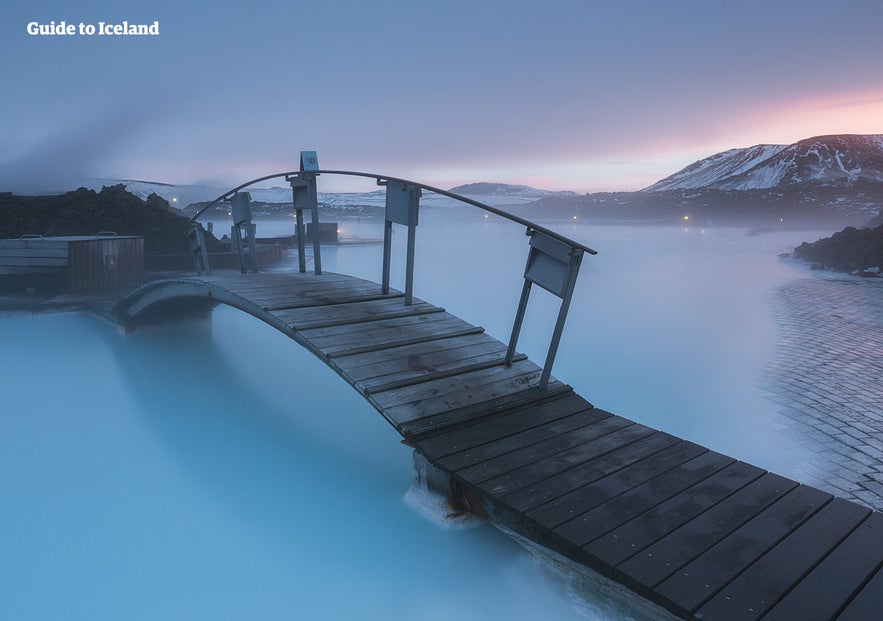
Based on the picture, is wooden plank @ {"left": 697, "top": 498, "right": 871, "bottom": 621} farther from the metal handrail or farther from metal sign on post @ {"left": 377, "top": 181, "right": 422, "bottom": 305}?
metal sign on post @ {"left": 377, "top": 181, "right": 422, "bottom": 305}

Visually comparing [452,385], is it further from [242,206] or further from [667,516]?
[242,206]

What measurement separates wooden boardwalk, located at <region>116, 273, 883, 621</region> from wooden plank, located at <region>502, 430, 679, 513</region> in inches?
0.5

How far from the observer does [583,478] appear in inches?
141

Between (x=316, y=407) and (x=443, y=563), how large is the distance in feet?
13.5

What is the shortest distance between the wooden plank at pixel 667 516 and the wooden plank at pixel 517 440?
1051mm

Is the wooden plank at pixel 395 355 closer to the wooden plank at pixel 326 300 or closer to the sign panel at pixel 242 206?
the wooden plank at pixel 326 300

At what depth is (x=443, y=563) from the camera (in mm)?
3971

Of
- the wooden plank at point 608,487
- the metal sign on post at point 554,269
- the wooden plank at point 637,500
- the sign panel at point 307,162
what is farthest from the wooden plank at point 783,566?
the sign panel at point 307,162

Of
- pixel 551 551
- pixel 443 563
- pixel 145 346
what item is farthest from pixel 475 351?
pixel 145 346

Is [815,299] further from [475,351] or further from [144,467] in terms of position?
[144,467]

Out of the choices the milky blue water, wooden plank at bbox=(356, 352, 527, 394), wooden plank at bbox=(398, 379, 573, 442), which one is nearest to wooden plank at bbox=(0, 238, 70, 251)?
the milky blue water

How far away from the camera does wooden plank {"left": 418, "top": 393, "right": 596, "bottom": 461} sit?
13.2ft

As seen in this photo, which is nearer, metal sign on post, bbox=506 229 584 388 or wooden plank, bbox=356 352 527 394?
metal sign on post, bbox=506 229 584 388

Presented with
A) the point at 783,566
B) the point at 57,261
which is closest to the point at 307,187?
the point at 783,566
